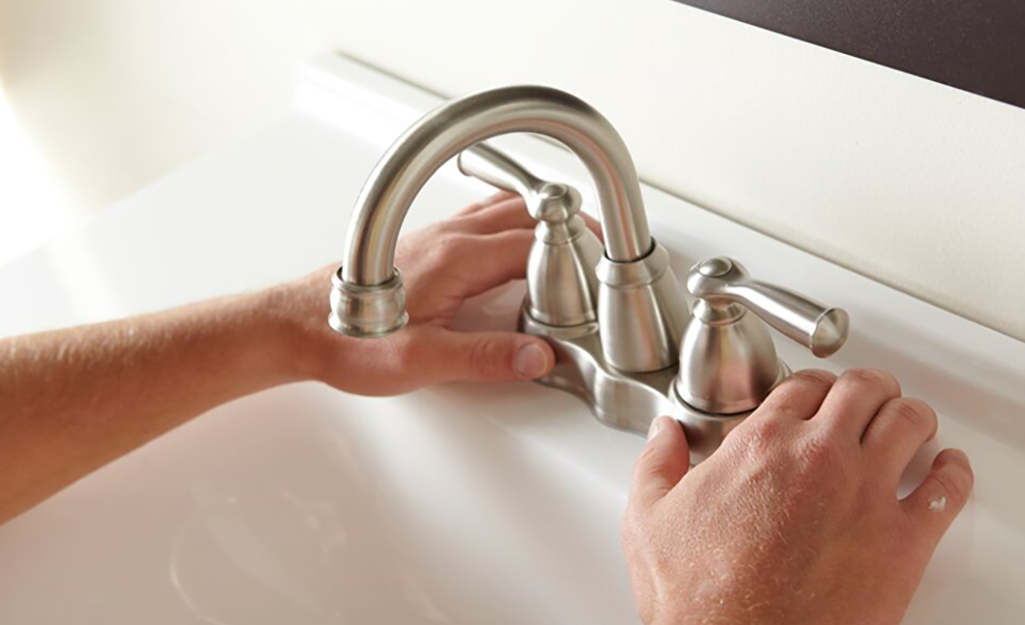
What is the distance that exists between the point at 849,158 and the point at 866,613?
0.27 meters

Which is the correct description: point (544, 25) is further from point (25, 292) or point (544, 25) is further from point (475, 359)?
point (25, 292)

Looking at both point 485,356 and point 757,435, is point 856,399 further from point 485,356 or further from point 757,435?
point 485,356

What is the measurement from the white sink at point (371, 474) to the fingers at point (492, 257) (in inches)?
1.1

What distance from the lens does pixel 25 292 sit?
34.8 inches

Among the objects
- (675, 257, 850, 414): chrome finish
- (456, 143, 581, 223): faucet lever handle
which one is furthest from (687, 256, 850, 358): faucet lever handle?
(456, 143, 581, 223): faucet lever handle

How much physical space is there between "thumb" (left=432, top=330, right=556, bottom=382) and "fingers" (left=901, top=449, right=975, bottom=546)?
0.22m

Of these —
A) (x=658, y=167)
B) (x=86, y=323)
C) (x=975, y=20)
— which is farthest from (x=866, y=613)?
(x=86, y=323)

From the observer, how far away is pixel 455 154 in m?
0.56

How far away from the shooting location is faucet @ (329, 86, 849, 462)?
1.81 ft

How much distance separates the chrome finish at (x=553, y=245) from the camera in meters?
0.71

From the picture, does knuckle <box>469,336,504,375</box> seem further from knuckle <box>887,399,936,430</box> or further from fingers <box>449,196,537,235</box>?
knuckle <box>887,399,936,430</box>

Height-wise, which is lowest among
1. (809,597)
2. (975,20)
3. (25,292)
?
(25,292)

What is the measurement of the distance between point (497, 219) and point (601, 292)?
0.14 metres

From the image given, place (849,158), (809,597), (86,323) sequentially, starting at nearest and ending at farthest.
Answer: (809,597)
(849,158)
(86,323)
